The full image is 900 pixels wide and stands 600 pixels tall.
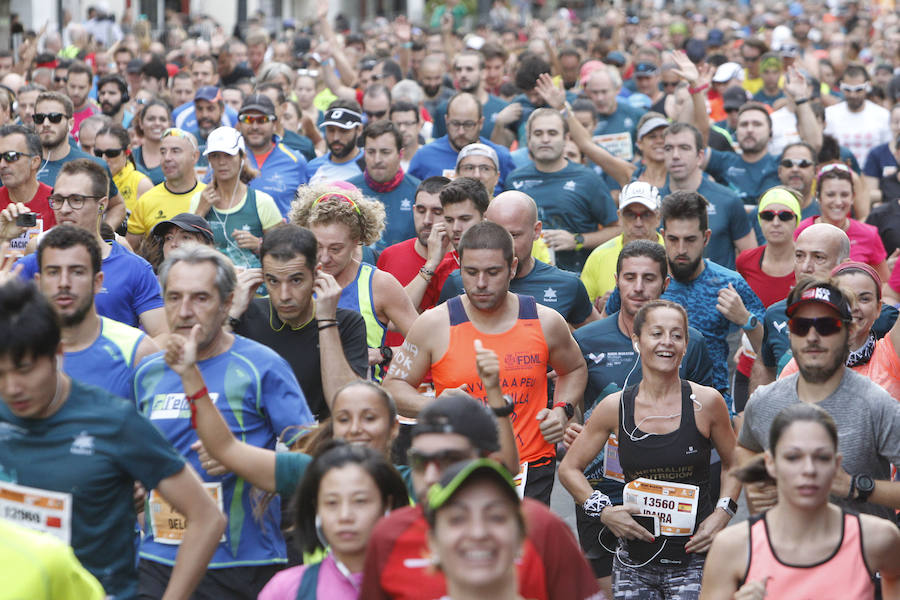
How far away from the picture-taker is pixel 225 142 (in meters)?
8.59

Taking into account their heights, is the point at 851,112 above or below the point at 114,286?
above

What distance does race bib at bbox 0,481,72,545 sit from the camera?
3.84 m

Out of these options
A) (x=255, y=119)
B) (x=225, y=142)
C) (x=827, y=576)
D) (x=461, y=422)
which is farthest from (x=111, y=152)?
(x=827, y=576)

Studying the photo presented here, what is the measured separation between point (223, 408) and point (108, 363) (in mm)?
483

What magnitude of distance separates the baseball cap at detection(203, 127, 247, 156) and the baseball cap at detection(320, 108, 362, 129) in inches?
64.3

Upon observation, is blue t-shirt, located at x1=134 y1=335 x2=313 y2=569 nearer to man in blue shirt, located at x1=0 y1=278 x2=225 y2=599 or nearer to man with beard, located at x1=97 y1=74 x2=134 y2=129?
man in blue shirt, located at x1=0 y1=278 x2=225 y2=599

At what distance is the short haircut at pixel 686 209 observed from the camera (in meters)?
7.28

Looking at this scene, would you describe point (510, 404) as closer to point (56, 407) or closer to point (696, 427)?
point (696, 427)

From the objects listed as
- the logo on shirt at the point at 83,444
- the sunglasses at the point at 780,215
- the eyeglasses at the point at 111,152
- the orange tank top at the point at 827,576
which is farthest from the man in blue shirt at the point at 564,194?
the logo on shirt at the point at 83,444

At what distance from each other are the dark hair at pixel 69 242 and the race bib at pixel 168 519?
911 mm

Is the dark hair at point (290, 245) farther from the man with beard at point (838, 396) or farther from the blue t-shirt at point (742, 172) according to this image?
the blue t-shirt at point (742, 172)

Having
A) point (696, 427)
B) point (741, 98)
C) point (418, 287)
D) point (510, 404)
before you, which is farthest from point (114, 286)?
point (741, 98)

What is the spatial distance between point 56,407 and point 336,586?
3.01ft

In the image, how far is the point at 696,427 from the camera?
5.47 m
